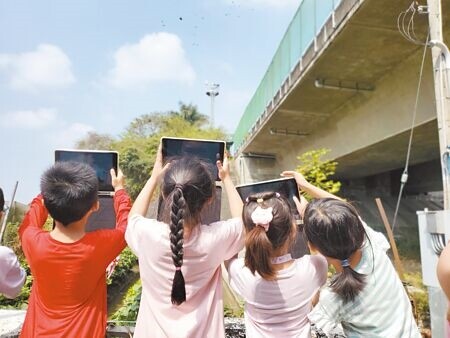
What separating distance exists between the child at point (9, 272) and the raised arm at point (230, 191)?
0.97 meters

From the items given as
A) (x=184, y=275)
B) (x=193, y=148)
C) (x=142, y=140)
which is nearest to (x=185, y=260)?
(x=184, y=275)

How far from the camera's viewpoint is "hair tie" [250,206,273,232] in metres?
1.43

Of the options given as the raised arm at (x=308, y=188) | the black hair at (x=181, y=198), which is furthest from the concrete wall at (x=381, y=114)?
the black hair at (x=181, y=198)

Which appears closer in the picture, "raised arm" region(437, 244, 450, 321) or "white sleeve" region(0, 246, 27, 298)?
"raised arm" region(437, 244, 450, 321)

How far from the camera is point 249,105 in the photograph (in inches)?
586

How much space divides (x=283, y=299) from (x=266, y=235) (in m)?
0.28

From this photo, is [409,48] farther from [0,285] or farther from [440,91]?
[0,285]

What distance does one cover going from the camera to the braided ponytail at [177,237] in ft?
4.42

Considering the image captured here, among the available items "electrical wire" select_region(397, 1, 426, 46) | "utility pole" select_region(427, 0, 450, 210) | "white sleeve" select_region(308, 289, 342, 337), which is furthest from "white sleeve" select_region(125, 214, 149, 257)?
"electrical wire" select_region(397, 1, 426, 46)

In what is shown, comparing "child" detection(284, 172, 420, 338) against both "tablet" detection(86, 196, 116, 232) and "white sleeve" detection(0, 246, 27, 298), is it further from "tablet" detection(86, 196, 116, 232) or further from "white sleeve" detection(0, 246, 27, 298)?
"white sleeve" detection(0, 246, 27, 298)

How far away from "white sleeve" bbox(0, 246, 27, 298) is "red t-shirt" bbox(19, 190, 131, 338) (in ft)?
0.24

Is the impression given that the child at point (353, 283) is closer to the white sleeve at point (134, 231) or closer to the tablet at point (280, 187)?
the tablet at point (280, 187)

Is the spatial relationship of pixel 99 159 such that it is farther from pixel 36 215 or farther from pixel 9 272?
pixel 9 272

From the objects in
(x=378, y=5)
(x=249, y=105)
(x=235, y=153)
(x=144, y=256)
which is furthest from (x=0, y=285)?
(x=235, y=153)
